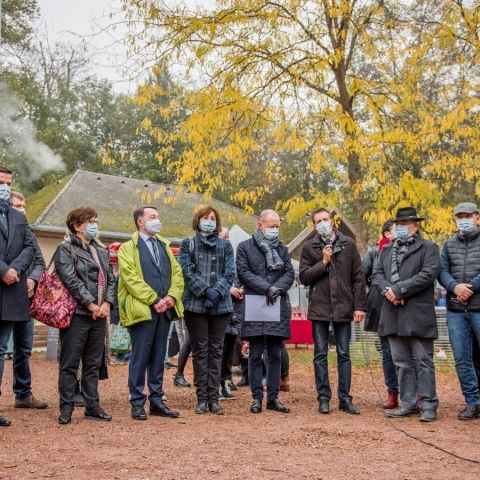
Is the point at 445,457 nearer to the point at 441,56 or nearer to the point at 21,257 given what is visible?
the point at 21,257

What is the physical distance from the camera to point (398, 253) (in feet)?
22.8

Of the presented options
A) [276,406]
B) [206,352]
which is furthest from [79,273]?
[276,406]

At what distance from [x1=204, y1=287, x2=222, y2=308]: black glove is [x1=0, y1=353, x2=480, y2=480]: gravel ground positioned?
105cm

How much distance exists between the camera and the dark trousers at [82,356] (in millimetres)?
6234

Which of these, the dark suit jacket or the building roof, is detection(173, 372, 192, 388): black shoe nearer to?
the dark suit jacket

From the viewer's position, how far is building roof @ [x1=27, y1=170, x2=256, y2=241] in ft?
70.9

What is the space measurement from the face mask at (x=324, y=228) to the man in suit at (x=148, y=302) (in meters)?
1.51

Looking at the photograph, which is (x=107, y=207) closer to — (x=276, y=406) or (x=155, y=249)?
(x=155, y=249)

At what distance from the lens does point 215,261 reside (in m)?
6.92

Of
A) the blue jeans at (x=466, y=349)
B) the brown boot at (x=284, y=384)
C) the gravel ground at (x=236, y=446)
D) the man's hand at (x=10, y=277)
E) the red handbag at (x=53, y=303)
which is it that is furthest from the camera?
the brown boot at (x=284, y=384)

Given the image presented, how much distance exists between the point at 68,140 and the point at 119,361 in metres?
28.4

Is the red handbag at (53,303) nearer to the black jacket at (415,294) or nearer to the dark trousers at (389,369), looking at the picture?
the black jacket at (415,294)

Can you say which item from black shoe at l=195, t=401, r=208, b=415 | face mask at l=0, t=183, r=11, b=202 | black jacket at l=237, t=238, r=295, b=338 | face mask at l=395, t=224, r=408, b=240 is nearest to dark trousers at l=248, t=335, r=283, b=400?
black jacket at l=237, t=238, r=295, b=338

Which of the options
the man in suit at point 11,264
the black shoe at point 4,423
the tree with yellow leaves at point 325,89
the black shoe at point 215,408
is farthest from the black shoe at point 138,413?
the tree with yellow leaves at point 325,89
